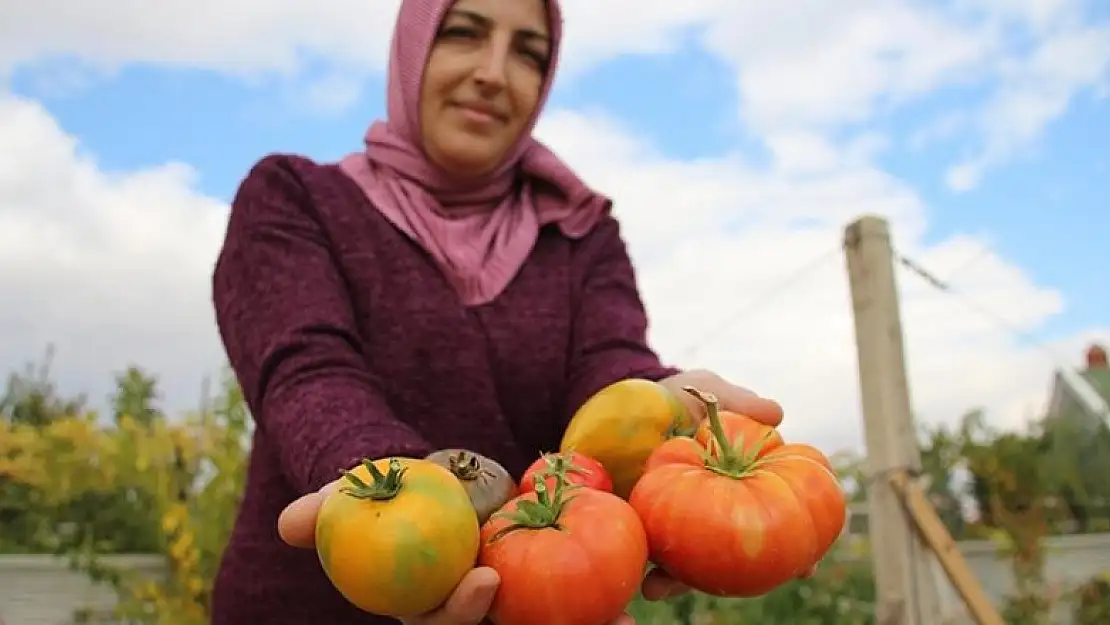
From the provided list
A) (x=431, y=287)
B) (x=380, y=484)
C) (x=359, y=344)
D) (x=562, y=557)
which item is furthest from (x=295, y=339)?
(x=562, y=557)

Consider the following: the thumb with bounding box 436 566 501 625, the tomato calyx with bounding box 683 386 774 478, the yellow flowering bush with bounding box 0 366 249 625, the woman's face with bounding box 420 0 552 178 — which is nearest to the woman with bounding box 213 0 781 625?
the woman's face with bounding box 420 0 552 178

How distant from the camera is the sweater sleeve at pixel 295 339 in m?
1.15

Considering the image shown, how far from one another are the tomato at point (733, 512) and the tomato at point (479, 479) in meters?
0.14

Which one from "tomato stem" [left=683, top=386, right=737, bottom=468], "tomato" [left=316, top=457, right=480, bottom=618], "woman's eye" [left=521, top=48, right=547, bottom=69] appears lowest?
"tomato" [left=316, top=457, right=480, bottom=618]

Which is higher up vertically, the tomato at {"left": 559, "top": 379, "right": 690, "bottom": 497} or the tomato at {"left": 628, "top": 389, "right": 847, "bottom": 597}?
the tomato at {"left": 559, "top": 379, "right": 690, "bottom": 497}

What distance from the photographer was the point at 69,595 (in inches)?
126

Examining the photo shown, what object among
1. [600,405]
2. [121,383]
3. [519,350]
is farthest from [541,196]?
[121,383]

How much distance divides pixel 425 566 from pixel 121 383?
3273 mm

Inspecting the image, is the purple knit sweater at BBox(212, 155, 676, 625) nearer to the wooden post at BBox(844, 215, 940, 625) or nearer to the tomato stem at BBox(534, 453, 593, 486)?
the tomato stem at BBox(534, 453, 593, 486)

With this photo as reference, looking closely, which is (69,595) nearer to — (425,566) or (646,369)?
(646,369)

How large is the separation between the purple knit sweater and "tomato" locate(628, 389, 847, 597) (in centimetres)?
32

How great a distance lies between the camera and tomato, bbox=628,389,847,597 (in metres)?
1.02

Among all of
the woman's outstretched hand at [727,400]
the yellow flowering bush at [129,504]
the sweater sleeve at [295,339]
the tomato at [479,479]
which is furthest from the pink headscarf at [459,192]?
the yellow flowering bush at [129,504]

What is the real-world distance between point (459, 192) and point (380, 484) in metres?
0.77
